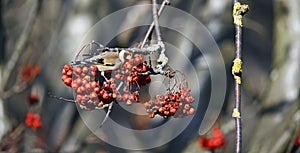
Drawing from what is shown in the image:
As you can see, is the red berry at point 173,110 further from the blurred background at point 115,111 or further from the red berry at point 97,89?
the blurred background at point 115,111

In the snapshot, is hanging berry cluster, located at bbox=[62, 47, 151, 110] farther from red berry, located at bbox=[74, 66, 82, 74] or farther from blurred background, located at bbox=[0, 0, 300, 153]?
blurred background, located at bbox=[0, 0, 300, 153]

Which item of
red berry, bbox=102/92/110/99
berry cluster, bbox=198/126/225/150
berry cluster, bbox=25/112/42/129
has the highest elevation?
red berry, bbox=102/92/110/99

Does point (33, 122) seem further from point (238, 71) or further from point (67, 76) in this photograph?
point (238, 71)

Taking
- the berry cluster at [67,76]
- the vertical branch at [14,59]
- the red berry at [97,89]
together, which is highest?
the vertical branch at [14,59]

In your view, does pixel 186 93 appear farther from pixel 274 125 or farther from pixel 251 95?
pixel 251 95

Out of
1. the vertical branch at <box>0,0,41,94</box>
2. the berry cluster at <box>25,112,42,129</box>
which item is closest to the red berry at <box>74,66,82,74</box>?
the vertical branch at <box>0,0,41,94</box>

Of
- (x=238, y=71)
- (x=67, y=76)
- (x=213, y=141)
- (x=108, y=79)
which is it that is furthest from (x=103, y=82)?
(x=213, y=141)

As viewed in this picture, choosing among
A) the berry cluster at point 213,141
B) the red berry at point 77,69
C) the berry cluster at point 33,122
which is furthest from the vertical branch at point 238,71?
the berry cluster at point 33,122
